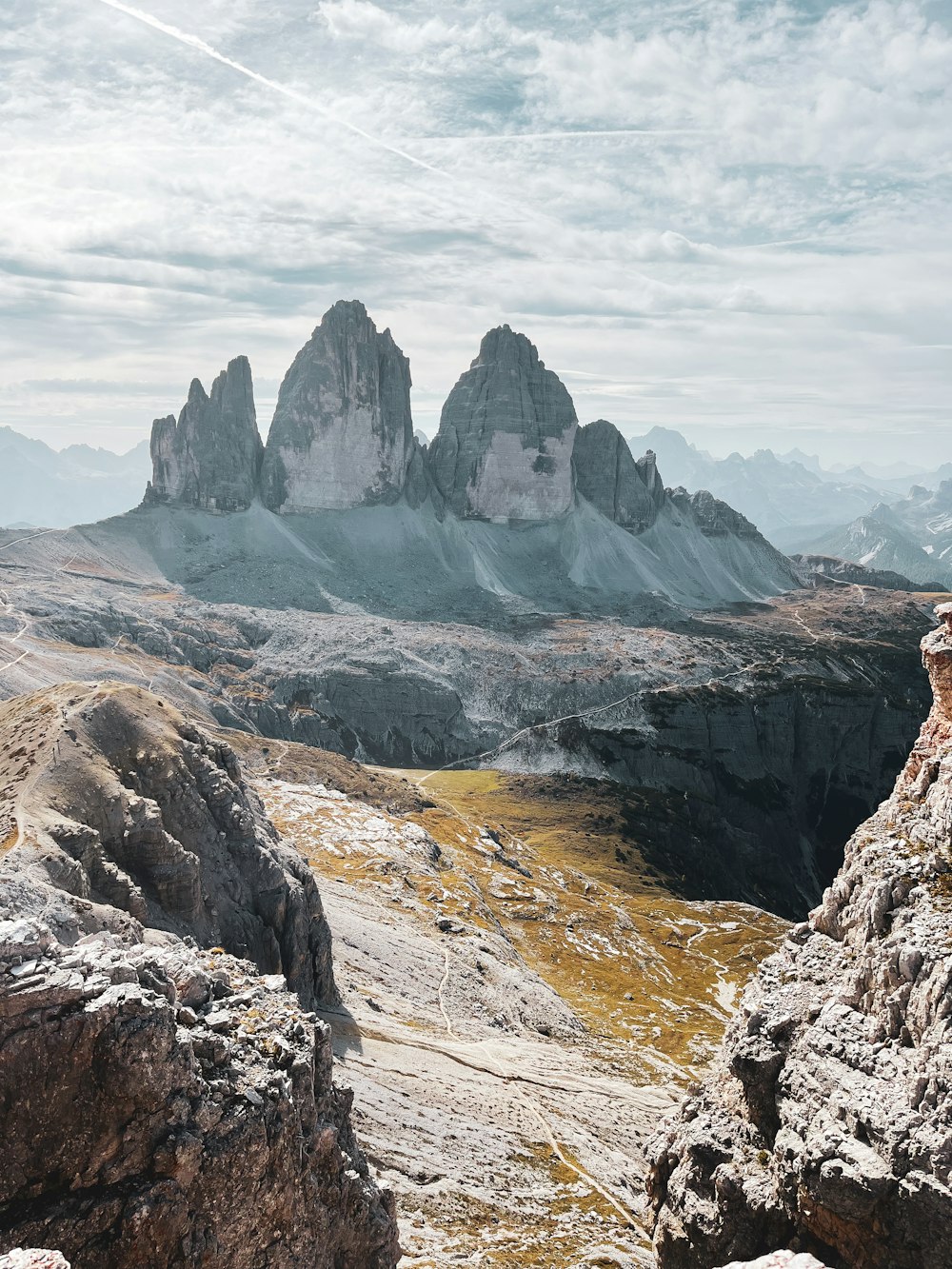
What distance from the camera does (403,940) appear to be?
85.4 metres

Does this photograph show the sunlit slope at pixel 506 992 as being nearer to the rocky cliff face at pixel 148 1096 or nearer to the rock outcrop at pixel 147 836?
the rock outcrop at pixel 147 836

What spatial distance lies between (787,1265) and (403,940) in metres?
71.7

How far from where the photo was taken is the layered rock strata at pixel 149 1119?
2284cm

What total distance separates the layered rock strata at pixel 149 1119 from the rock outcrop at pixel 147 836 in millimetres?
11739

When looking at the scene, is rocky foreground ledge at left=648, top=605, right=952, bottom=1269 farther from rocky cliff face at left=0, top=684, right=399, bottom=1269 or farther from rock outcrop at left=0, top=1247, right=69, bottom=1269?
rock outcrop at left=0, top=1247, right=69, bottom=1269

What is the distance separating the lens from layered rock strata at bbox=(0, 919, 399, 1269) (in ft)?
74.9

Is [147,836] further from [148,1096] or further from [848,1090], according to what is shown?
[848,1090]

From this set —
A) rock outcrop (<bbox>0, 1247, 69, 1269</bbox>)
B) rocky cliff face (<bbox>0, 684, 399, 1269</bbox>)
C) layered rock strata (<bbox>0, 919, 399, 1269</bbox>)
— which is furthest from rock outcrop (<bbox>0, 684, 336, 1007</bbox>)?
rock outcrop (<bbox>0, 1247, 69, 1269</bbox>)

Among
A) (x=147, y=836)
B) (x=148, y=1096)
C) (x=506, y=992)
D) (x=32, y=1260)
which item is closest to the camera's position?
(x=32, y=1260)

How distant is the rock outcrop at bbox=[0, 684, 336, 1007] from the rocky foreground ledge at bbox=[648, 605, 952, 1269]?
2362 centimetres

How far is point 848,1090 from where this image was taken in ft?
91.6

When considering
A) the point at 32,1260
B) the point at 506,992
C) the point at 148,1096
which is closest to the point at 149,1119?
the point at 148,1096

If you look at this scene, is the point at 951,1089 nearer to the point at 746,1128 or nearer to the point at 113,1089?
the point at 746,1128

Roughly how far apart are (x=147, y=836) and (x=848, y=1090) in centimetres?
3375
